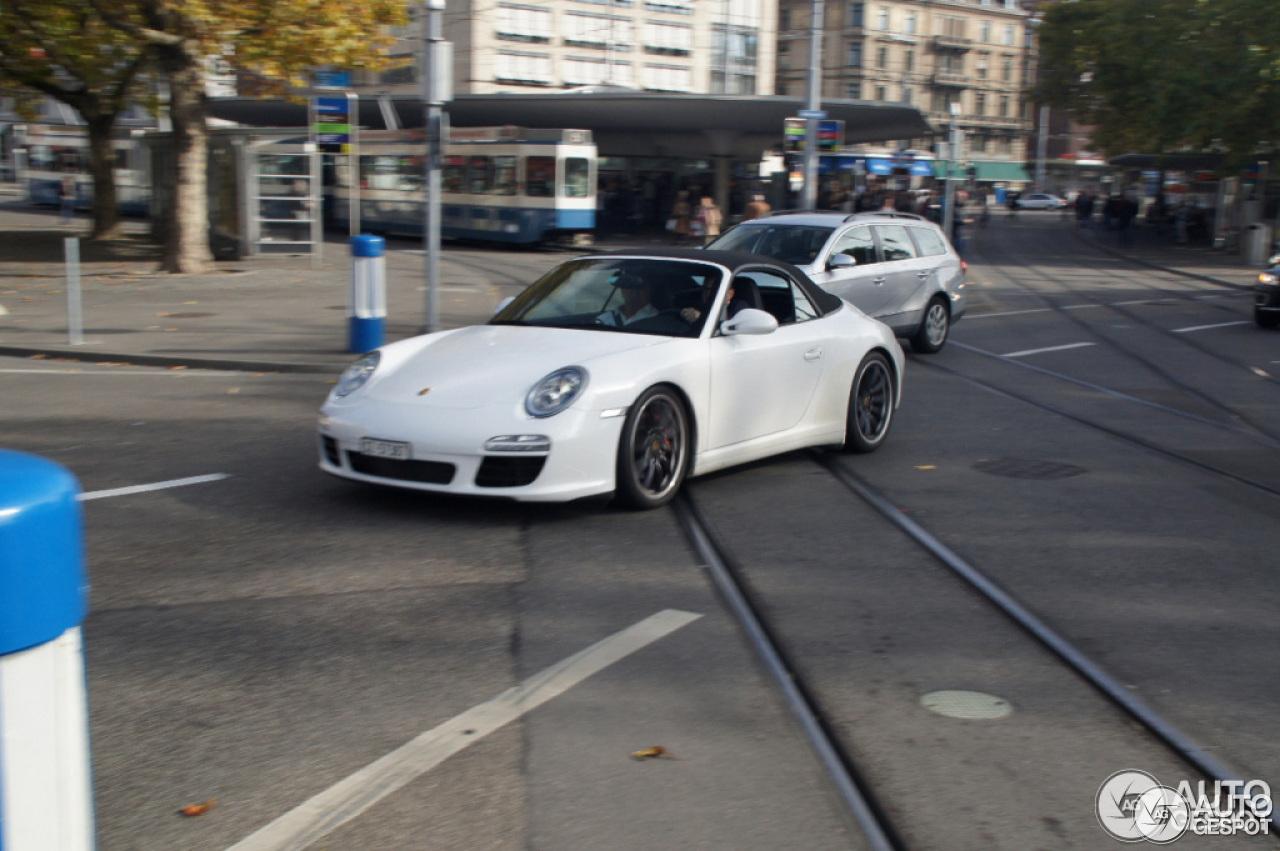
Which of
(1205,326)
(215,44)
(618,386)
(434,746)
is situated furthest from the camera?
(215,44)

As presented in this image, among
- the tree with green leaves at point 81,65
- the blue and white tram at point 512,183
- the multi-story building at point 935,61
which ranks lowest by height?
the blue and white tram at point 512,183

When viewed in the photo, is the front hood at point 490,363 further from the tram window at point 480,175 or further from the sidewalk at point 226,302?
the tram window at point 480,175

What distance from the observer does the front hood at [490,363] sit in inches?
259

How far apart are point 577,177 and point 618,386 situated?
28.5m

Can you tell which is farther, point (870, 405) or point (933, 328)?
point (933, 328)

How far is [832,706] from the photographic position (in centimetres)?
417

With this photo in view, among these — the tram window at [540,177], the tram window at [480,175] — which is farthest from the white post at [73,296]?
the tram window at [480,175]

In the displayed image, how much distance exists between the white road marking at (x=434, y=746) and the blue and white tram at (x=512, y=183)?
29.5 metres

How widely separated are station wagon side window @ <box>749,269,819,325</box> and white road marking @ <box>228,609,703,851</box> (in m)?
3.45

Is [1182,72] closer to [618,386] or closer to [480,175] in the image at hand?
[480,175]

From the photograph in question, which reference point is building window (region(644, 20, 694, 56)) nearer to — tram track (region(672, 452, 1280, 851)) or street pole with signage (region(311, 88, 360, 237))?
street pole with signage (region(311, 88, 360, 237))

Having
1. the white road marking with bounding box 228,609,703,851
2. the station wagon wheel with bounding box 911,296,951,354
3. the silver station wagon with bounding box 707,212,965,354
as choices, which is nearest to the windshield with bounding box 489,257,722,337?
the white road marking with bounding box 228,609,703,851


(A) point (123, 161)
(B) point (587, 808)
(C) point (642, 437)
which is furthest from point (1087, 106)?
(B) point (587, 808)

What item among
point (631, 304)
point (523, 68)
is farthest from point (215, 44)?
point (523, 68)
